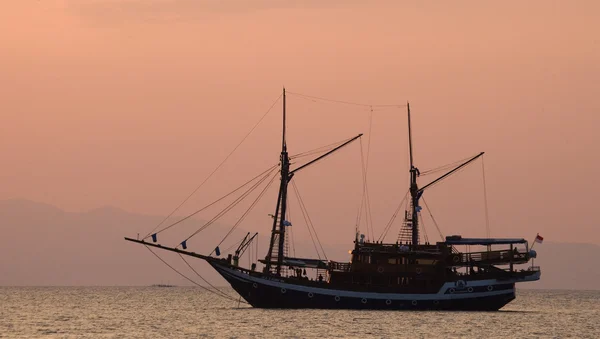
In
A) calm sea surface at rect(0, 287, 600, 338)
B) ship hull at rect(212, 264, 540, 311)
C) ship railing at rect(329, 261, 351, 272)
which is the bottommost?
calm sea surface at rect(0, 287, 600, 338)

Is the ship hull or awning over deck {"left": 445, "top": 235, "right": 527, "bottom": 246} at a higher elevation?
awning over deck {"left": 445, "top": 235, "right": 527, "bottom": 246}

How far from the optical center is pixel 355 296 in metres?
120

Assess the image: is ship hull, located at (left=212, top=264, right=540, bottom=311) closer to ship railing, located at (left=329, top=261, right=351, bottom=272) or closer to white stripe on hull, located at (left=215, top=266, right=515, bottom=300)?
white stripe on hull, located at (left=215, top=266, right=515, bottom=300)

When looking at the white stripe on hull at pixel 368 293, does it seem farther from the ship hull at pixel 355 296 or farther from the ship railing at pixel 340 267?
the ship railing at pixel 340 267

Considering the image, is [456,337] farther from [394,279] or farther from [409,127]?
[409,127]

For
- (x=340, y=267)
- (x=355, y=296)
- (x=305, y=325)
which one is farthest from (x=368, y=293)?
(x=305, y=325)

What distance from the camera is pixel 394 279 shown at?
12012cm

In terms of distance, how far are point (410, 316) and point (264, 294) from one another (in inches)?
568

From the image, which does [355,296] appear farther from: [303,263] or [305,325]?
→ [305,325]

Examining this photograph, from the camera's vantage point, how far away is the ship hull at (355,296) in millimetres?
118750

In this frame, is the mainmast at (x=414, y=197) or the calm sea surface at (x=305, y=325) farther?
the mainmast at (x=414, y=197)

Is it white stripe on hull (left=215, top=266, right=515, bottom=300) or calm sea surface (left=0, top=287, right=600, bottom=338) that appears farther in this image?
white stripe on hull (left=215, top=266, right=515, bottom=300)

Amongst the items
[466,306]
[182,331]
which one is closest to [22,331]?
[182,331]

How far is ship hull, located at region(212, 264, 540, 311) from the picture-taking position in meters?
119
